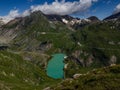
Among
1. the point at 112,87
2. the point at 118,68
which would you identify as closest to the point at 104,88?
the point at 112,87

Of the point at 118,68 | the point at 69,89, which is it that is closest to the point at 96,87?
the point at 69,89

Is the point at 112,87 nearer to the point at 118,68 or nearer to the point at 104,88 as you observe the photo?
the point at 104,88

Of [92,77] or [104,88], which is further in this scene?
[92,77]

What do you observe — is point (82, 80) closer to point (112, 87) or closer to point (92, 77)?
point (92, 77)

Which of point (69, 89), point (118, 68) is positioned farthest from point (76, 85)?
point (118, 68)

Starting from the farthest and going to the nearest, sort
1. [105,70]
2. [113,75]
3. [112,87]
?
[105,70] < [113,75] < [112,87]

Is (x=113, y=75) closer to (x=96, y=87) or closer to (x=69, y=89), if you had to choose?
(x=96, y=87)

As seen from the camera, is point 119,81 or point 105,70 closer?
point 119,81

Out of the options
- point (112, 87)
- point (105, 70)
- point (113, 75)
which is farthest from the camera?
point (105, 70)
